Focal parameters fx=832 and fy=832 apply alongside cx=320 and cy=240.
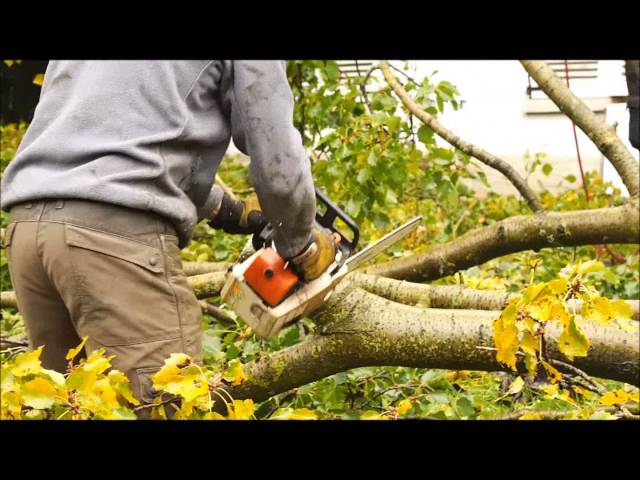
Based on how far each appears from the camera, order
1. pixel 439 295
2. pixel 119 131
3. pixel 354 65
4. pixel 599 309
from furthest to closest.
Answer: pixel 354 65 < pixel 439 295 < pixel 119 131 < pixel 599 309

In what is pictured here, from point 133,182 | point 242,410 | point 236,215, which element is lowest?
point 242,410

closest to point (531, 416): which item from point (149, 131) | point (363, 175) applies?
point (149, 131)

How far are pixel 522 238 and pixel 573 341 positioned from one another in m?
1.27

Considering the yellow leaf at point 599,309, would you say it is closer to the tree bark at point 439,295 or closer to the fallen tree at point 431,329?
the fallen tree at point 431,329

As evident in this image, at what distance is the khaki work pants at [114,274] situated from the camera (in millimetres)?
1911

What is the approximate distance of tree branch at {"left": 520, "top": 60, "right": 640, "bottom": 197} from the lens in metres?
2.78

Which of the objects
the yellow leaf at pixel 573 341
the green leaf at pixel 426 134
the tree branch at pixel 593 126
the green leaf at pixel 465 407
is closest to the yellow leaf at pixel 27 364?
the yellow leaf at pixel 573 341

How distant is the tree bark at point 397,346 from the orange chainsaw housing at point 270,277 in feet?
0.41

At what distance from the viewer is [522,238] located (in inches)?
114

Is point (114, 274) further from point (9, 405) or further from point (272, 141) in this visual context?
point (9, 405)

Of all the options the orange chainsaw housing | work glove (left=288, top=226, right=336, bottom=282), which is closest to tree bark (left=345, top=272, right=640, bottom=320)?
work glove (left=288, top=226, right=336, bottom=282)

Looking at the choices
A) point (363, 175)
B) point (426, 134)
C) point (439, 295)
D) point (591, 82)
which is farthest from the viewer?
point (591, 82)

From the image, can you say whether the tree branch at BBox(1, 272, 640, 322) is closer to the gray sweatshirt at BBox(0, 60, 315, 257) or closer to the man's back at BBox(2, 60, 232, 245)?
the gray sweatshirt at BBox(0, 60, 315, 257)
